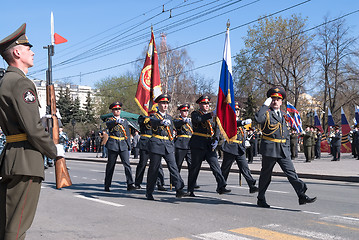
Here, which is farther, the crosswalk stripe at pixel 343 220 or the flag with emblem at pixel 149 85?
the flag with emblem at pixel 149 85

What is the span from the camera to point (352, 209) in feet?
25.9

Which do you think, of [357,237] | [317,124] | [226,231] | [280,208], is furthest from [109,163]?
[317,124]

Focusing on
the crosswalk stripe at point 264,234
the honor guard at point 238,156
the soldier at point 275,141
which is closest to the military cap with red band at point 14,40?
the crosswalk stripe at point 264,234

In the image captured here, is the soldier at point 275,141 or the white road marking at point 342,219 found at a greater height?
the soldier at point 275,141

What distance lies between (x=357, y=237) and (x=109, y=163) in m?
6.46

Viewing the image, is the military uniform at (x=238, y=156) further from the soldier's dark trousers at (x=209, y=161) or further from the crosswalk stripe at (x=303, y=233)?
the crosswalk stripe at (x=303, y=233)

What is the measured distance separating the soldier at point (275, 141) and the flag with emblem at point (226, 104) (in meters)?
0.93

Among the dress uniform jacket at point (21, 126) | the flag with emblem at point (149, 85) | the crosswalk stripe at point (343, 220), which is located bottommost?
the crosswalk stripe at point (343, 220)

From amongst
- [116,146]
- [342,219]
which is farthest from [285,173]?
[116,146]

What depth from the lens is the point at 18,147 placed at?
363cm

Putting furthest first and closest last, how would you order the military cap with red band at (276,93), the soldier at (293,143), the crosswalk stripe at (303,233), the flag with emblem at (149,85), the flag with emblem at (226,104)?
the soldier at (293,143) → the flag with emblem at (149,85) → the flag with emblem at (226,104) → the military cap with red band at (276,93) → the crosswalk stripe at (303,233)

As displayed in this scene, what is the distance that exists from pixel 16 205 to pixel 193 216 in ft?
13.2

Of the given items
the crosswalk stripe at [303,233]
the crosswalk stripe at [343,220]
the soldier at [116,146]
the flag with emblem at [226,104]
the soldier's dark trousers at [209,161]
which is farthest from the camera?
the soldier at [116,146]

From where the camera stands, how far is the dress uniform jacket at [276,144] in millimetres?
7703
